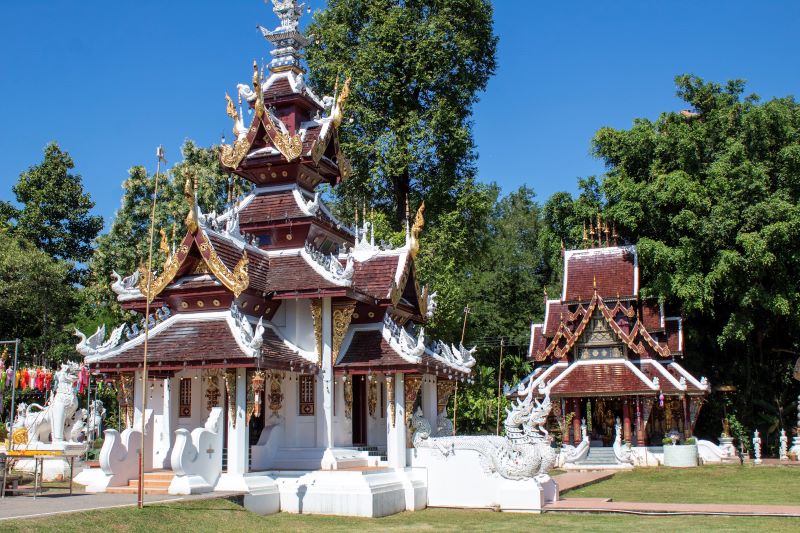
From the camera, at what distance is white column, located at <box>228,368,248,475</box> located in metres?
13.5

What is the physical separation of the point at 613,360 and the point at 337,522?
18721mm

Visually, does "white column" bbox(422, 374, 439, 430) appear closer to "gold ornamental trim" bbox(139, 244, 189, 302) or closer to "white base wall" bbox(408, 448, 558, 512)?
"white base wall" bbox(408, 448, 558, 512)

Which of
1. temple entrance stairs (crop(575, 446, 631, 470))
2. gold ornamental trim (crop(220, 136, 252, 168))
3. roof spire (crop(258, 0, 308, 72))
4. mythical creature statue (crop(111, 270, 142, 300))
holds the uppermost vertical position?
roof spire (crop(258, 0, 308, 72))

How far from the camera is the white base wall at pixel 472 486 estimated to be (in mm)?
14516

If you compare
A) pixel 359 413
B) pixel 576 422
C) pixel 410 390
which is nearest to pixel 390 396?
pixel 410 390

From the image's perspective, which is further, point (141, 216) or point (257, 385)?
point (141, 216)

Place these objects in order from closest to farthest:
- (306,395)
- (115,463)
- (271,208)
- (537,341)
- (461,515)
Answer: (115,463) < (461,515) < (306,395) < (271,208) < (537,341)

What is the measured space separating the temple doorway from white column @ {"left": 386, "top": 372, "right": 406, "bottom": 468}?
1015 millimetres

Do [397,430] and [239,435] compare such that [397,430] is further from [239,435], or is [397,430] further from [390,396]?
[239,435]

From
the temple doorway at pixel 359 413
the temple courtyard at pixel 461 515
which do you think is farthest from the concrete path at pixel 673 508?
the temple doorway at pixel 359 413

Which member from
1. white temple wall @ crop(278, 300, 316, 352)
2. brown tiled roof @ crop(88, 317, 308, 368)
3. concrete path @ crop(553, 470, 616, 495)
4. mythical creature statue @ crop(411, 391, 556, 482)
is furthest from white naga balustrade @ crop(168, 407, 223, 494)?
concrete path @ crop(553, 470, 616, 495)

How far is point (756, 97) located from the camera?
30.9m

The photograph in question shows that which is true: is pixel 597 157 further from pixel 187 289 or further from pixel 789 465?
pixel 187 289

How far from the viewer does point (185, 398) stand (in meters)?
15.3
